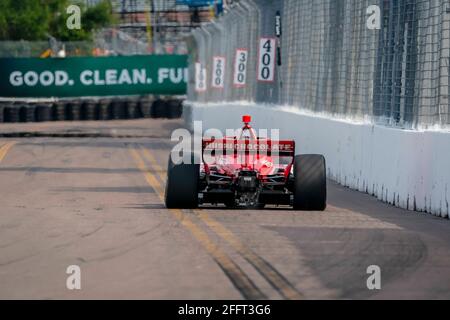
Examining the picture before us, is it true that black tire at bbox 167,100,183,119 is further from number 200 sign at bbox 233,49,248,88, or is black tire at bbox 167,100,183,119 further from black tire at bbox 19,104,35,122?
number 200 sign at bbox 233,49,248,88

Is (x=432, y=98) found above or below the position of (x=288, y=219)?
above

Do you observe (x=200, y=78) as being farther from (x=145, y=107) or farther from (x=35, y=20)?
(x=35, y=20)

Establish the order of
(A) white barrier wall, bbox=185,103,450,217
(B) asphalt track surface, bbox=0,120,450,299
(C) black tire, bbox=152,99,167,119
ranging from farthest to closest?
(C) black tire, bbox=152,99,167,119
(A) white barrier wall, bbox=185,103,450,217
(B) asphalt track surface, bbox=0,120,450,299

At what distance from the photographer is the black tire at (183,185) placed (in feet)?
52.2

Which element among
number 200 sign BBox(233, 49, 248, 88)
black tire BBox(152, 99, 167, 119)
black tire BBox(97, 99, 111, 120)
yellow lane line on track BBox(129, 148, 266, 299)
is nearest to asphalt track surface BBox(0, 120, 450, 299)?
yellow lane line on track BBox(129, 148, 266, 299)

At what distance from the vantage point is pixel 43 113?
169 ft

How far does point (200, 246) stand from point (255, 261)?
45.8 inches

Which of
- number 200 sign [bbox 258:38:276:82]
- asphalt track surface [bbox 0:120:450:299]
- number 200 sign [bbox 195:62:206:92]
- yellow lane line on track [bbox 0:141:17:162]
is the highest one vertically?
number 200 sign [bbox 258:38:276:82]

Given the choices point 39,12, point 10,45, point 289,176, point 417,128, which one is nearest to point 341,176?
point 417,128

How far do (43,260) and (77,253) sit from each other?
1.54ft

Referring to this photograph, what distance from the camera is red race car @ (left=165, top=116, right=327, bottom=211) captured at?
1592 cm

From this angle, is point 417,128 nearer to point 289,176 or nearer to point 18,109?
point 289,176

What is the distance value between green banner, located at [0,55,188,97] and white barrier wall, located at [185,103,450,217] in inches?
1178
